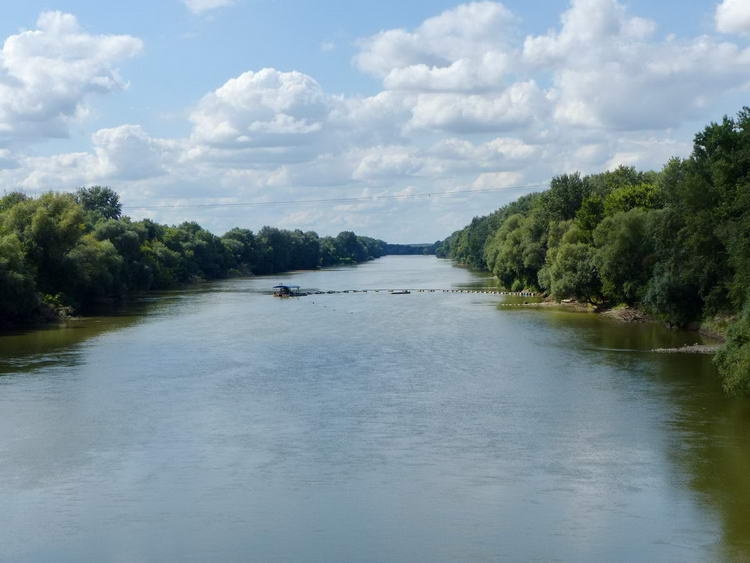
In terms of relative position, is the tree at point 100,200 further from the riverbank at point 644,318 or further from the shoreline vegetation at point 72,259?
the riverbank at point 644,318

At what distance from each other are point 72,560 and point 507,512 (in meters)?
10.4

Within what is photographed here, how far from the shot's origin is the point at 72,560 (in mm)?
18969

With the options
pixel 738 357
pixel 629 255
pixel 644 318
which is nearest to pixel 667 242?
pixel 629 255

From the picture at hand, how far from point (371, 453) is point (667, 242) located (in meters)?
35.5

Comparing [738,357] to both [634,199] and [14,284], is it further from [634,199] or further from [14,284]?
[14,284]

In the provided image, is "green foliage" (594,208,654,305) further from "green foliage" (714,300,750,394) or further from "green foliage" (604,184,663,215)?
"green foliage" (714,300,750,394)

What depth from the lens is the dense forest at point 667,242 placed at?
4344 cm

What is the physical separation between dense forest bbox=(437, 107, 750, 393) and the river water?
146 inches

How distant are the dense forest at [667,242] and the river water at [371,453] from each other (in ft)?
12.1

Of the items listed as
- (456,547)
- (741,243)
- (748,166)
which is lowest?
(456,547)

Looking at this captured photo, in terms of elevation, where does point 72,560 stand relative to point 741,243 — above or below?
below

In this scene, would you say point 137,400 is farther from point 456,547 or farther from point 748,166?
point 748,166

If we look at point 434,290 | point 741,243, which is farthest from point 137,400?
point 434,290

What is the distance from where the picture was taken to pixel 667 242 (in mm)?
56031
